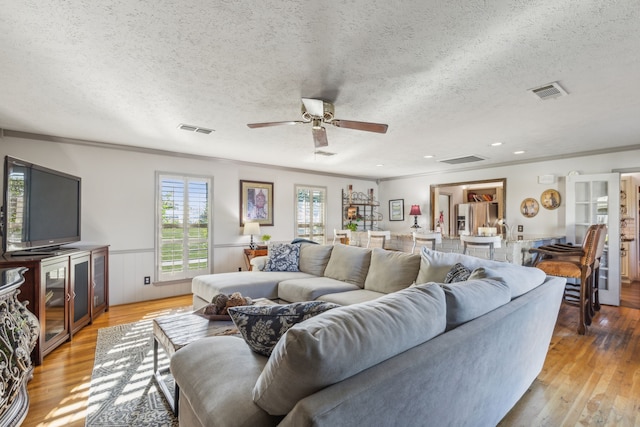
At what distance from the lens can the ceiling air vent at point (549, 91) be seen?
8.21 ft

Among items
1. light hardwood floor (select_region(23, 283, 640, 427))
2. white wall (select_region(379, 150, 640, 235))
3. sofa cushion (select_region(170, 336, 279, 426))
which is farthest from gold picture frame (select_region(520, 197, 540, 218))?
sofa cushion (select_region(170, 336, 279, 426))

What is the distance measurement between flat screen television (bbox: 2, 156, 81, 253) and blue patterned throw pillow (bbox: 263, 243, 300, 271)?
2.44 m

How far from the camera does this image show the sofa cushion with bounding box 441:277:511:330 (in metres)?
1.39

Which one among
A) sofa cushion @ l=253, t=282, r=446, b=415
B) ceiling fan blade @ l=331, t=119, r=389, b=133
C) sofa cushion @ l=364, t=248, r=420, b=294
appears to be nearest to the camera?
sofa cushion @ l=253, t=282, r=446, b=415

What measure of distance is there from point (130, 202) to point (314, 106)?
3537 mm

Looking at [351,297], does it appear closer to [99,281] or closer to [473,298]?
[473,298]

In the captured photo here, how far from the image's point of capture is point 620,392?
224 centimetres

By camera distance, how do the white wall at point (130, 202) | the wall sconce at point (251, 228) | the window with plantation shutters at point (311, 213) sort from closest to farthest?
the white wall at point (130, 202) < the wall sconce at point (251, 228) < the window with plantation shutters at point (311, 213)

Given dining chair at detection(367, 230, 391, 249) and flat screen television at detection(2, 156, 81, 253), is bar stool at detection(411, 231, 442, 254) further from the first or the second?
flat screen television at detection(2, 156, 81, 253)

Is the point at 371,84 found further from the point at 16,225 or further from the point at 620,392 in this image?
the point at 16,225

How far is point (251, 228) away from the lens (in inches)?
219

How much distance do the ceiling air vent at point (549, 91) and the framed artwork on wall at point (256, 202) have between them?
4.62m

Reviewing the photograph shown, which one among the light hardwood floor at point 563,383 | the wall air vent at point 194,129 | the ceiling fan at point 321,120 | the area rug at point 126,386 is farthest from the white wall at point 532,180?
the area rug at point 126,386

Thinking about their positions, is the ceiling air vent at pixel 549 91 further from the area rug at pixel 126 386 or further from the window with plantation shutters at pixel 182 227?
the window with plantation shutters at pixel 182 227
